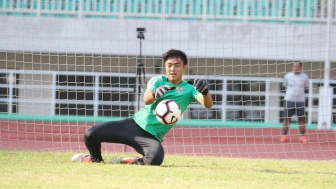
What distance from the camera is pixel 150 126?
285 inches

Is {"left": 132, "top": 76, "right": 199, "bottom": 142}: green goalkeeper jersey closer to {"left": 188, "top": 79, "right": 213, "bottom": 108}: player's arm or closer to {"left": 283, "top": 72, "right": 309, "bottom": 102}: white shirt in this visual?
{"left": 188, "top": 79, "right": 213, "bottom": 108}: player's arm

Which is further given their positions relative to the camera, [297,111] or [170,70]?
[297,111]

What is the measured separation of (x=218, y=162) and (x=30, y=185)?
337 centimetres

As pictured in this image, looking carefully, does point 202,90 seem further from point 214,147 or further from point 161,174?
point 214,147

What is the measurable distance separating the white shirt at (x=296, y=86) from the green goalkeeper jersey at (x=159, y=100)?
4.94 m

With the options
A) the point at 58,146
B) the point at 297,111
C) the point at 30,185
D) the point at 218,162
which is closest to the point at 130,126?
the point at 218,162

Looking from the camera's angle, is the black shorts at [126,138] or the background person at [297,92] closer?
the black shorts at [126,138]

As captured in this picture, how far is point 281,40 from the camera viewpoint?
54.4 ft

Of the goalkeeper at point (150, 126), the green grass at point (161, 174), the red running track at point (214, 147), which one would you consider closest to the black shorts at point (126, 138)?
the goalkeeper at point (150, 126)

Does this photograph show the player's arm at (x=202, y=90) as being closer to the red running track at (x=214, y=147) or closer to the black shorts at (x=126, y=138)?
the black shorts at (x=126, y=138)

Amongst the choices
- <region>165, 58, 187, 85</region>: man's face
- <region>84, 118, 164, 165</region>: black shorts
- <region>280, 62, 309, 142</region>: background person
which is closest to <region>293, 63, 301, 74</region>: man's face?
<region>280, 62, 309, 142</region>: background person

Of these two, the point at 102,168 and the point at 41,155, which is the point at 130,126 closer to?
the point at 102,168

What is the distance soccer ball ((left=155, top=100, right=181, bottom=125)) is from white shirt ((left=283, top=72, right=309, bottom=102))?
17.8 ft

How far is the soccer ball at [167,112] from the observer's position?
22.0 ft
